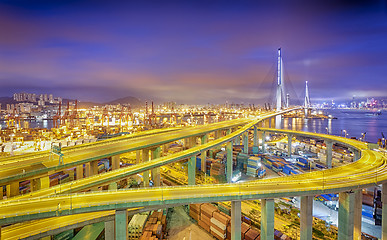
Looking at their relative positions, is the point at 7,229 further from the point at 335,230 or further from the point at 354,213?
the point at 335,230

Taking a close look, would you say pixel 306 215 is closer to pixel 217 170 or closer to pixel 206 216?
pixel 206 216

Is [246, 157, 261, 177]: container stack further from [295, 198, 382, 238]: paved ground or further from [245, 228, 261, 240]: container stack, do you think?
[245, 228, 261, 240]: container stack

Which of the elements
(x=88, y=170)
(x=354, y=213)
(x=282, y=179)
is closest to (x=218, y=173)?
(x=282, y=179)

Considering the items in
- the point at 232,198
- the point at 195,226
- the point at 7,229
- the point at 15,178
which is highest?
the point at 15,178

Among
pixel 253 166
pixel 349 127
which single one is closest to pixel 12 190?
pixel 253 166

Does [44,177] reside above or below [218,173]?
above

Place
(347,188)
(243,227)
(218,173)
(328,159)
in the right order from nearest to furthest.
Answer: (347,188)
(243,227)
(218,173)
(328,159)

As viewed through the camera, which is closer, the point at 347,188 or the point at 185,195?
the point at 185,195
